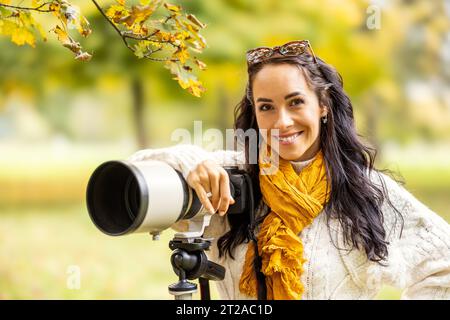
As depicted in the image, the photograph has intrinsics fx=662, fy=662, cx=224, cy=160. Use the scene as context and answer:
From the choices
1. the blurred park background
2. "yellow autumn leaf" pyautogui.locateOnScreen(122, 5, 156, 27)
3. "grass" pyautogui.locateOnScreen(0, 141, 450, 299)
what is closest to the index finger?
"yellow autumn leaf" pyautogui.locateOnScreen(122, 5, 156, 27)

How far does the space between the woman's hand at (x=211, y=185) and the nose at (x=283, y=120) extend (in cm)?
13

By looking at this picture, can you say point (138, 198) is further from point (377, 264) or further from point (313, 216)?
point (377, 264)

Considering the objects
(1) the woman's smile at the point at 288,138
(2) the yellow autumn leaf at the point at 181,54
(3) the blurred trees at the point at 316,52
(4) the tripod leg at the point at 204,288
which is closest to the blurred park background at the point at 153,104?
(3) the blurred trees at the point at 316,52

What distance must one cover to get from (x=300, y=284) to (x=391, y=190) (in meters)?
0.26

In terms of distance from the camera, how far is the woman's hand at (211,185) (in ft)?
3.43

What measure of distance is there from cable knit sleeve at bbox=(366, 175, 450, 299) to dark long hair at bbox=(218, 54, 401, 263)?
0.06 ft

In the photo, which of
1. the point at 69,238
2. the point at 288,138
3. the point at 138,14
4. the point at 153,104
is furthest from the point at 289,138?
the point at 153,104

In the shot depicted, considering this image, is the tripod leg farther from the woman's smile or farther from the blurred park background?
the blurred park background

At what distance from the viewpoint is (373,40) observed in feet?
16.7

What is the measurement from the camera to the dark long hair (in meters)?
1.17

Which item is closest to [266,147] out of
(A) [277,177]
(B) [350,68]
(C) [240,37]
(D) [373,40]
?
(A) [277,177]

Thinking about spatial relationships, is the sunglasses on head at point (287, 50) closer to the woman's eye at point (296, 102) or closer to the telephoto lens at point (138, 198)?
the woman's eye at point (296, 102)

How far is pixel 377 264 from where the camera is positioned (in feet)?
3.80
